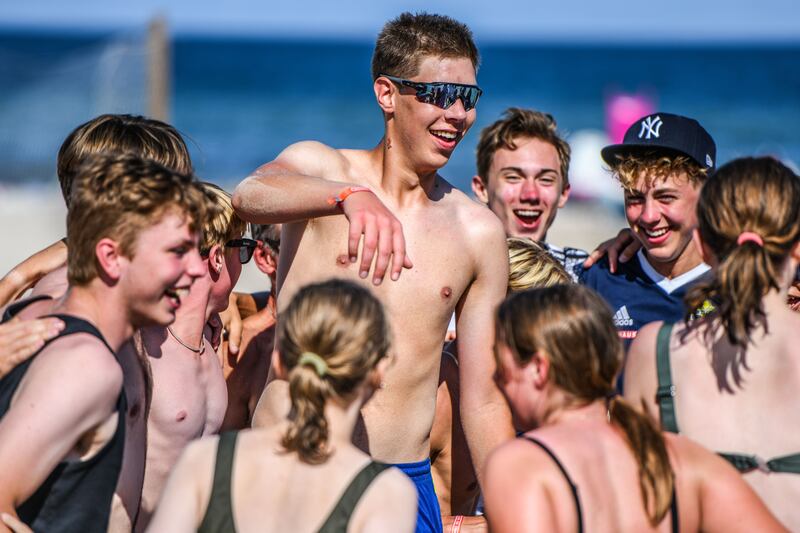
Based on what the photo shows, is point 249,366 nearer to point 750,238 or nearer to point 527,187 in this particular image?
point 527,187

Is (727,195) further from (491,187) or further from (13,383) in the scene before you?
(491,187)

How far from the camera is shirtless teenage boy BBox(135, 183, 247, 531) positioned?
12.6ft

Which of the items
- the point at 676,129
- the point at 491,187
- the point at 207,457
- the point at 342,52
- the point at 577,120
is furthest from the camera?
the point at 342,52

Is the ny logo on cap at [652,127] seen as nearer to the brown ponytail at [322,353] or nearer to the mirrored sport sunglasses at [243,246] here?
the mirrored sport sunglasses at [243,246]

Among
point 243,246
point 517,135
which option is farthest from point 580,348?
point 517,135

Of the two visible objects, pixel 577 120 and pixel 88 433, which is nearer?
pixel 88 433

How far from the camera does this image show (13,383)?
114 inches

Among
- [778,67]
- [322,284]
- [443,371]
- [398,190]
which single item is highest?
[778,67]

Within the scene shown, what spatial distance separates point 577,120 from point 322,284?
45760mm

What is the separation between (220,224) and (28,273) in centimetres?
87

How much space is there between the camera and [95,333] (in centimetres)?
292

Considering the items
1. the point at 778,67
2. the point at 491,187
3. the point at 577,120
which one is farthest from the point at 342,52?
the point at 491,187

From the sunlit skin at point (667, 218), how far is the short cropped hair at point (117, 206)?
2387 millimetres

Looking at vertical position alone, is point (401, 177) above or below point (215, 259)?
above
